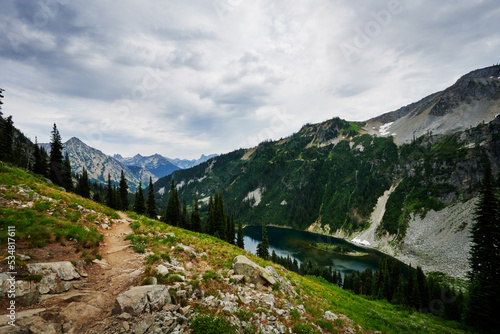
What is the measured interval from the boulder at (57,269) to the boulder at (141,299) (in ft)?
10.7

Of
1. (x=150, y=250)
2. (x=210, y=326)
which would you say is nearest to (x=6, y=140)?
(x=150, y=250)

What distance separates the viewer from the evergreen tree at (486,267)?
24844 millimetres

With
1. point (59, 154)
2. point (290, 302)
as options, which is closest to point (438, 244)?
point (290, 302)

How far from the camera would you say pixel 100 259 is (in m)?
12.9

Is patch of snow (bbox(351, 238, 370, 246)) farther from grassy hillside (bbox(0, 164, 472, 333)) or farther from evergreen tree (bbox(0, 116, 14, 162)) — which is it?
evergreen tree (bbox(0, 116, 14, 162))

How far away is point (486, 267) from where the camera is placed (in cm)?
2622

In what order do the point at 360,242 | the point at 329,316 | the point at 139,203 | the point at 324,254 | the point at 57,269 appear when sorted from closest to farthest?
the point at 57,269, the point at 329,316, the point at 139,203, the point at 324,254, the point at 360,242

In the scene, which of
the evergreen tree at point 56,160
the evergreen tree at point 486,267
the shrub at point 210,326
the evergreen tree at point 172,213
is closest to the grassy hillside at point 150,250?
the shrub at point 210,326

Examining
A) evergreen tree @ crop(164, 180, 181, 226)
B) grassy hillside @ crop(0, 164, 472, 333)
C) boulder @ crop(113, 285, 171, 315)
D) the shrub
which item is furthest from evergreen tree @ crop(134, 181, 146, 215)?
the shrub

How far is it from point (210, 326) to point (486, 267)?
3748cm

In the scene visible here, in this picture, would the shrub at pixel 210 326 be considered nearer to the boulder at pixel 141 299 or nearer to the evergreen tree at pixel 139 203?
the boulder at pixel 141 299

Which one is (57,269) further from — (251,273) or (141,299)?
(251,273)

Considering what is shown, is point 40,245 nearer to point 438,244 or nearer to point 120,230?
point 120,230

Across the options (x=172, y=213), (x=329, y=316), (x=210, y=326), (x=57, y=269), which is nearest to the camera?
(x=210, y=326)
